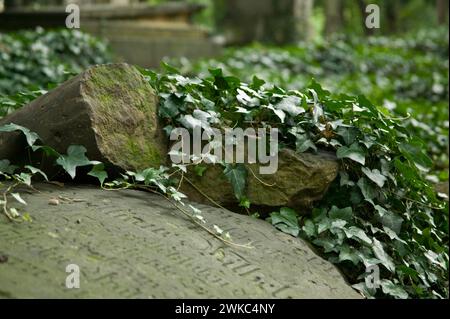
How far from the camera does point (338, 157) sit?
3119 mm

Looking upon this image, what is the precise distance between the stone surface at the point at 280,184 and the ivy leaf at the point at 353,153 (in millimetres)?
89

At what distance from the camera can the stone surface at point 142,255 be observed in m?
2.09

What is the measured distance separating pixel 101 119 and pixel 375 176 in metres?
1.51

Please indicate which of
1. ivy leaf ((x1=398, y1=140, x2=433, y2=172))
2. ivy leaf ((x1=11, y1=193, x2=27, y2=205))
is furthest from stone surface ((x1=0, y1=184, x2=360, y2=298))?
ivy leaf ((x1=398, y1=140, x2=433, y2=172))

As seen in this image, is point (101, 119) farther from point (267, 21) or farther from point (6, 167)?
point (267, 21)

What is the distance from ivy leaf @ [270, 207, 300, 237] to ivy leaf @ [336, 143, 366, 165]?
42 centimetres

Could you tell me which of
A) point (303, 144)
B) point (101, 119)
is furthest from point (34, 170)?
point (303, 144)

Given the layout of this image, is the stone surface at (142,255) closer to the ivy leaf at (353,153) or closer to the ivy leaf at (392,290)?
the ivy leaf at (392,290)

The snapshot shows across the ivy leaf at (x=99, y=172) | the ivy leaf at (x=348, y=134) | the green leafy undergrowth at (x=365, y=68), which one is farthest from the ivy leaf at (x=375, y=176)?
the green leafy undergrowth at (x=365, y=68)

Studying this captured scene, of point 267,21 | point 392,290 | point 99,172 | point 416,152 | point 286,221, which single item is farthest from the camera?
point 267,21

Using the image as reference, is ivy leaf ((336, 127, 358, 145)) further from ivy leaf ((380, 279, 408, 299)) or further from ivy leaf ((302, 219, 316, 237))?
ivy leaf ((380, 279, 408, 299))

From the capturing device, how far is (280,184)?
307 cm
